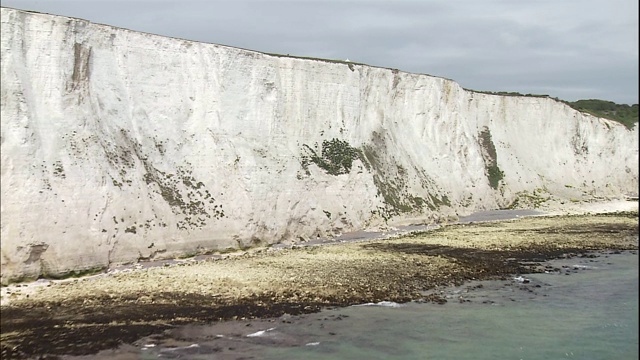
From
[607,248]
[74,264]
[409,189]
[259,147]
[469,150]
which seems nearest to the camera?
[74,264]

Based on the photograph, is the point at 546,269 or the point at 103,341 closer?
the point at 103,341

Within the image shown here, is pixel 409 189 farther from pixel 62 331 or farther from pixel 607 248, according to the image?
pixel 62 331

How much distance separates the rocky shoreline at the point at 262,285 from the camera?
55.3 ft

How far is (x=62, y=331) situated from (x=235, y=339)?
515 centimetres

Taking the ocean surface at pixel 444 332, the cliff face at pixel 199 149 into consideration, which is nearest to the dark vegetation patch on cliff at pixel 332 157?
the cliff face at pixel 199 149

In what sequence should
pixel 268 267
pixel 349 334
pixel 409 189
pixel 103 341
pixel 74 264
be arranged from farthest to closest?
1. pixel 409 189
2. pixel 268 267
3. pixel 74 264
4. pixel 349 334
5. pixel 103 341

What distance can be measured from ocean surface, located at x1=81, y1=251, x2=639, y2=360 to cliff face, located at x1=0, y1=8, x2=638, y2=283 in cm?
1102

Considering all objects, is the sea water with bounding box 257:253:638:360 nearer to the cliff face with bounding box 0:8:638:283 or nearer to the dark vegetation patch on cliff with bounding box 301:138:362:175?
the cliff face with bounding box 0:8:638:283

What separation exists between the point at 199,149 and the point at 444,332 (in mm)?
20476

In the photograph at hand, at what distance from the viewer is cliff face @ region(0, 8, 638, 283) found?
25.0 m

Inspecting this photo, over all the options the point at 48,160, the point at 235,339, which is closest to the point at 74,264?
the point at 48,160

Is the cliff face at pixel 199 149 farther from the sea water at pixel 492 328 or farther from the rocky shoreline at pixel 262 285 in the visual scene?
the sea water at pixel 492 328

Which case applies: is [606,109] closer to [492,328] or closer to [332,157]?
[332,157]

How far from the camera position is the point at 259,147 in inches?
1428
